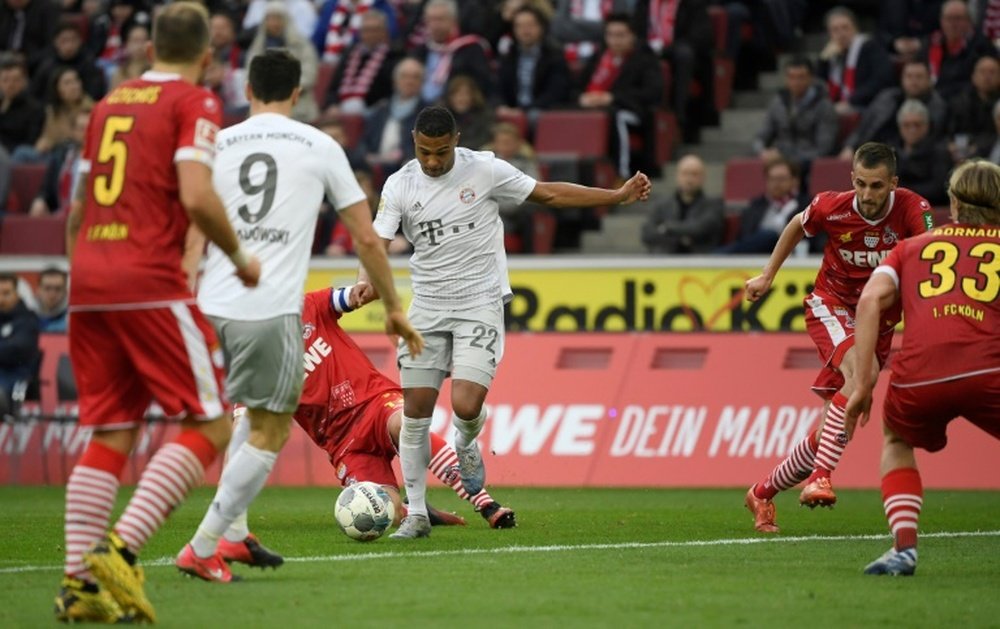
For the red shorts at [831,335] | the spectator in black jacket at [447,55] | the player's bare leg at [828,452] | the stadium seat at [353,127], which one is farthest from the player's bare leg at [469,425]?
the stadium seat at [353,127]

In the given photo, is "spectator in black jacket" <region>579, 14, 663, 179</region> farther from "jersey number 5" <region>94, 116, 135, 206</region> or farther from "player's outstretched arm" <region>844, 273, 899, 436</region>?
"jersey number 5" <region>94, 116, 135, 206</region>

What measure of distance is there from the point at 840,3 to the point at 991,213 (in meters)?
14.7

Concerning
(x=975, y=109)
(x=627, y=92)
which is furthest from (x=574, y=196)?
(x=627, y=92)

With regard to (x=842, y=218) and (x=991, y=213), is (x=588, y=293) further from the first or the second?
(x=991, y=213)

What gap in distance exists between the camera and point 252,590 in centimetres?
845

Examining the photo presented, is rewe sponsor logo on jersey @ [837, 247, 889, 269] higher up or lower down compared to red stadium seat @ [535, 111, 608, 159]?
higher up

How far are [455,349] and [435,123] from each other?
4.71 feet

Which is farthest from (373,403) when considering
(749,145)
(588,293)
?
(749,145)

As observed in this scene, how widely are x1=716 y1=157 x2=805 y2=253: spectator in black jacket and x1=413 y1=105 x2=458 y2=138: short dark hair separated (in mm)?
7772

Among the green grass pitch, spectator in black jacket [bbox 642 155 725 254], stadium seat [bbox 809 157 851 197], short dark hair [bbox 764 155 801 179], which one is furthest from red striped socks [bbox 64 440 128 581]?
stadium seat [bbox 809 157 851 197]

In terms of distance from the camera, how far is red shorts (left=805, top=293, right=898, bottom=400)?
12.3 m

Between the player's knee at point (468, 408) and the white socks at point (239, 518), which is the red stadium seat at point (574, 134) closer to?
the player's knee at point (468, 408)

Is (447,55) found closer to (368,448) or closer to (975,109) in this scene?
(975,109)

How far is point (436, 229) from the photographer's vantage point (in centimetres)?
1162
